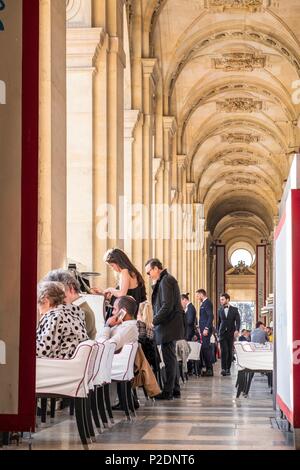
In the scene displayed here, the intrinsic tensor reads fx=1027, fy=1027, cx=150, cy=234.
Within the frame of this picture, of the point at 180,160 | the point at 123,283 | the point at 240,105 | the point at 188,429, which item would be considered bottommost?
the point at 188,429

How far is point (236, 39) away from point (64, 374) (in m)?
23.2

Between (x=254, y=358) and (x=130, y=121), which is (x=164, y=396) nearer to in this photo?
(x=254, y=358)

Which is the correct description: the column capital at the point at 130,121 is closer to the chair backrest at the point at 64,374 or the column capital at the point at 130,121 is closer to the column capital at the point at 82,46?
the column capital at the point at 82,46

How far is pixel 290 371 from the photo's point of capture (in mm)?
6211

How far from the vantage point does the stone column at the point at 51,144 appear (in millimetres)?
10117

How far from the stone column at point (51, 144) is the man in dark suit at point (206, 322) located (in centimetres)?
752

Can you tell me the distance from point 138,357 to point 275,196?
40.3m

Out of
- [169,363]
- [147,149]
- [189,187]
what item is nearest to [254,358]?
[169,363]

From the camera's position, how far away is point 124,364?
875 centimetres

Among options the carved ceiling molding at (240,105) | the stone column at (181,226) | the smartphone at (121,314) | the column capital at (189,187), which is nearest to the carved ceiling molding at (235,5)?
the stone column at (181,226)

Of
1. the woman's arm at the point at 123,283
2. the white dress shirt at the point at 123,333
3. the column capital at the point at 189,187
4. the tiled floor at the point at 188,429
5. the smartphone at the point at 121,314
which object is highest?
the column capital at the point at 189,187

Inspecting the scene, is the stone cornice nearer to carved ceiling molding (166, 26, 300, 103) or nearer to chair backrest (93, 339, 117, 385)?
carved ceiling molding (166, 26, 300, 103)

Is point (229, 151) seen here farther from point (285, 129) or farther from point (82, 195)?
point (82, 195)

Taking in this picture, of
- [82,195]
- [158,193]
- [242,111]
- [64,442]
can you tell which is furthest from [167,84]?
[64,442]
